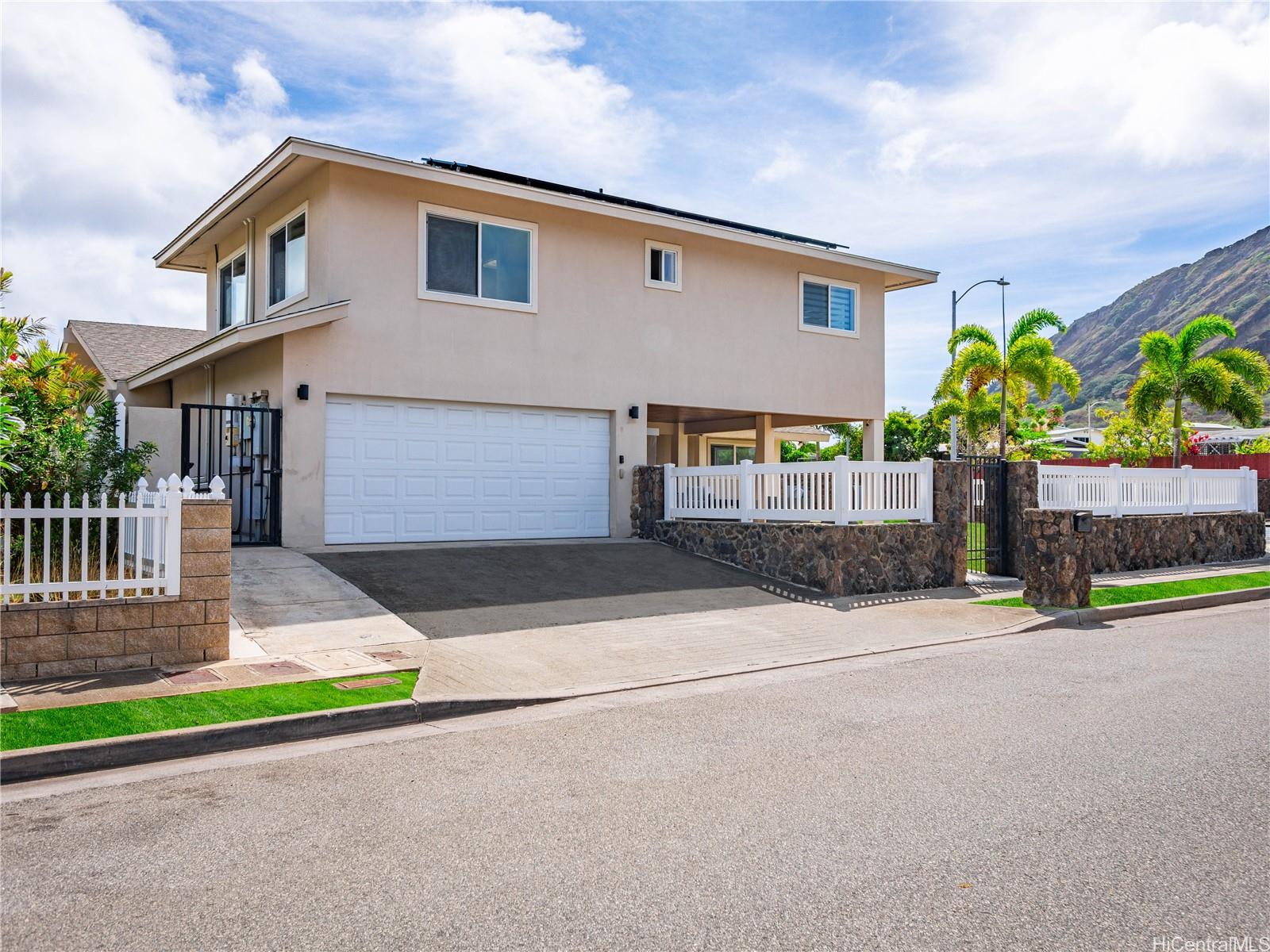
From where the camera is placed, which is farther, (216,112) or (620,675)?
(216,112)

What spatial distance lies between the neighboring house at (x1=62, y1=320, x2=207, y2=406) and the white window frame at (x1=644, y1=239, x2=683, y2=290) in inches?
353

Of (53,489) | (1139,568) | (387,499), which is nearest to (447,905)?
(53,489)

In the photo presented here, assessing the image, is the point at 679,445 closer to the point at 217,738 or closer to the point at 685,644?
the point at 685,644

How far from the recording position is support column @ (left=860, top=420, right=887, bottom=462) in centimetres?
2170

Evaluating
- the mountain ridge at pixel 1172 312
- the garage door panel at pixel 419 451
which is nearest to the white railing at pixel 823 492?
the garage door panel at pixel 419 451

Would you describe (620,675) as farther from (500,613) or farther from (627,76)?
(627,76)

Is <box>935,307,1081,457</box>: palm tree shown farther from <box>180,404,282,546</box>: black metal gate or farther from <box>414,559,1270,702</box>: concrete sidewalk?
<box>180,404,282,546</box>: black metal gate

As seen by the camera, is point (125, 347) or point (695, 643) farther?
point (125, 347)

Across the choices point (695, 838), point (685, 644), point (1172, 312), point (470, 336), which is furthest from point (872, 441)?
point (1172, 312)

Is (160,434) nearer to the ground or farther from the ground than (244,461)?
farther from the ground

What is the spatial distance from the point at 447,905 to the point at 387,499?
11917mm

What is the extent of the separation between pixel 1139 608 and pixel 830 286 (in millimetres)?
10416

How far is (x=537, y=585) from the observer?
1266cm

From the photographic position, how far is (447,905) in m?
3.80
